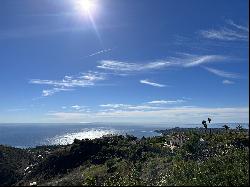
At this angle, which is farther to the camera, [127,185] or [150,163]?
[150,163]

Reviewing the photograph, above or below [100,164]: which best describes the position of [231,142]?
above

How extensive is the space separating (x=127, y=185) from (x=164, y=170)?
80.2 ft

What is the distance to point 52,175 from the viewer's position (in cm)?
14538

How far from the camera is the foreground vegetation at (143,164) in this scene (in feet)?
305

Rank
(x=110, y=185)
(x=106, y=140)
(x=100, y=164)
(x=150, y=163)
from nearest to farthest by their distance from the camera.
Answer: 1. (x=110, y=185)
2. (x=150, y=163)
3. (x=100, y=164)
4. (x=106, y=140)

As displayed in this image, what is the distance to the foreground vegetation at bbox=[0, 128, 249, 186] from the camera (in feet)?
305

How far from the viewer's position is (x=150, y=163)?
119m

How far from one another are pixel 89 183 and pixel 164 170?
72.2 ft

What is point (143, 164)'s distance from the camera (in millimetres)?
120750

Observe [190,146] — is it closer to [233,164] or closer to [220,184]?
[233,164]

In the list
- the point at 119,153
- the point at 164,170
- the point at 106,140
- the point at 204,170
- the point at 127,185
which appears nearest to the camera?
the point at 127,185

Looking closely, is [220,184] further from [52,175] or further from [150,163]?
[52,175]

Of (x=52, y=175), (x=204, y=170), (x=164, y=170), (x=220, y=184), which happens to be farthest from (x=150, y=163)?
(x=52, y=175)

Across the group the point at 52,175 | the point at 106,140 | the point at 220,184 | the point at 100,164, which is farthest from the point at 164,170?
the point at 106,140
